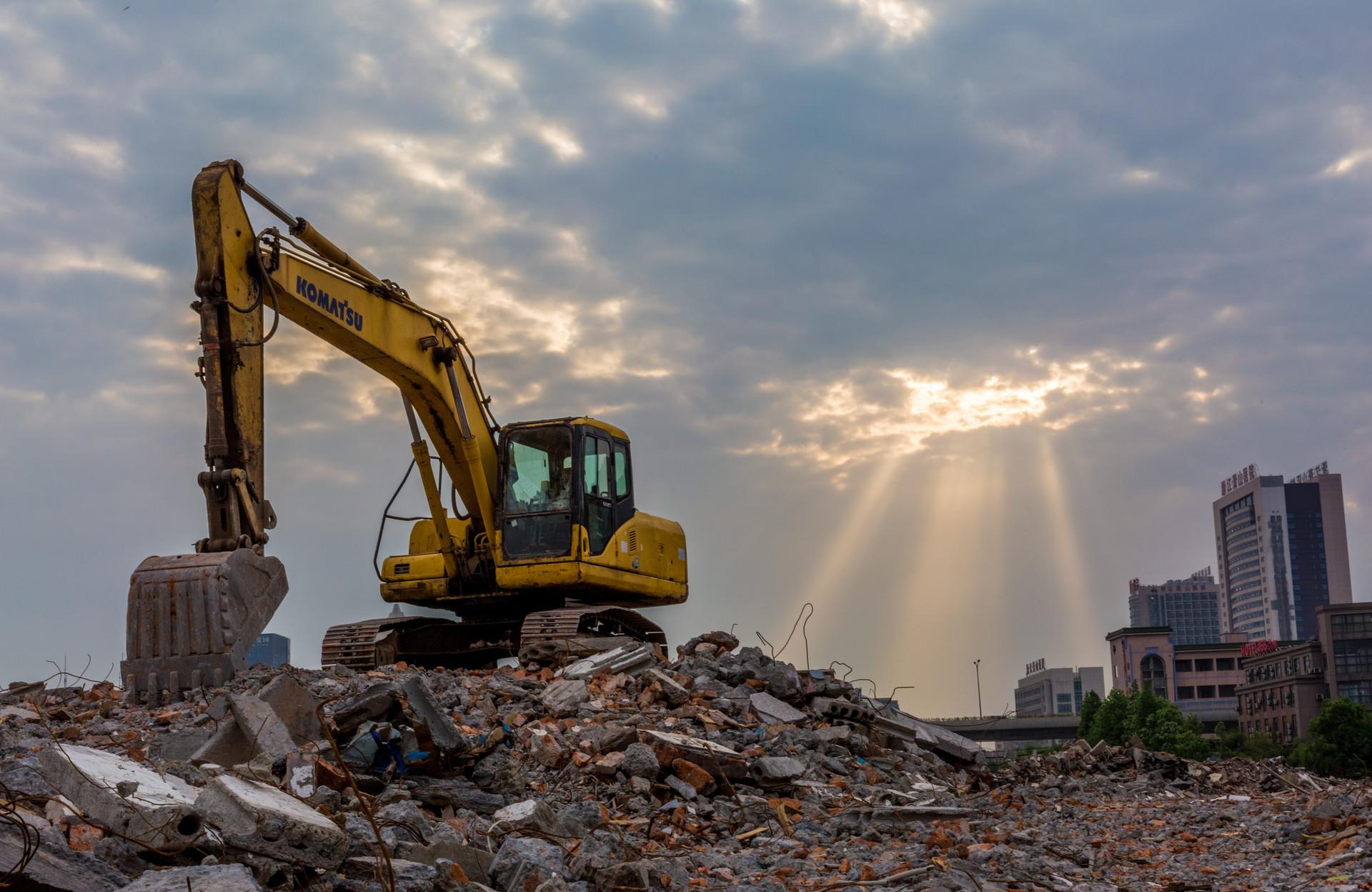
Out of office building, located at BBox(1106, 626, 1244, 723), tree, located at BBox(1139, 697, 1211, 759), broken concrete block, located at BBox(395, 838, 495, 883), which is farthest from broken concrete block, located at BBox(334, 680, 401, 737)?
A: office building, located at BBox(1106, 626, 1244, 723)

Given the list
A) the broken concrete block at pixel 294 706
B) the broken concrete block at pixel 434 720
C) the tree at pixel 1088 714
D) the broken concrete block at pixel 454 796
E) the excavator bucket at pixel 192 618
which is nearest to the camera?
the broken concrete block at pixel 454 796

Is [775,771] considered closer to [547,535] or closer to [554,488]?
[547,535]

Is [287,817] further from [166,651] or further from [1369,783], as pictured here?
[1369,783]

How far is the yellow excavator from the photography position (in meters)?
10.2

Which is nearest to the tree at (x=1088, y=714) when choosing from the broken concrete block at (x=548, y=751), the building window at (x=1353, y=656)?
the building window at (x=1353, y=656)

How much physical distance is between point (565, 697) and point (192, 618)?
348 cm

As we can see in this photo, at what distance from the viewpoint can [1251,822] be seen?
10.9 meters

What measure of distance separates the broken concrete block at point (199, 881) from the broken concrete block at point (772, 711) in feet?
26.5

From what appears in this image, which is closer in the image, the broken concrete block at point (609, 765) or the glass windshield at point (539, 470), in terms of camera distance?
the broken concrete block at point (609, 765)

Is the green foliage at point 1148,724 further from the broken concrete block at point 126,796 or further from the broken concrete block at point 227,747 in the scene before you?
the broken concrete block at point 126,796

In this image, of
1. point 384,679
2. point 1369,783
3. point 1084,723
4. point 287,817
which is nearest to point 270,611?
point 384,679

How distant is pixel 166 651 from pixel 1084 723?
8023 cm

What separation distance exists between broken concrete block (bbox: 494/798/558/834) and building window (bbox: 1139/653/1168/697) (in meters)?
119

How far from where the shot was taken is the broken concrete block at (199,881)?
4.90 metres
